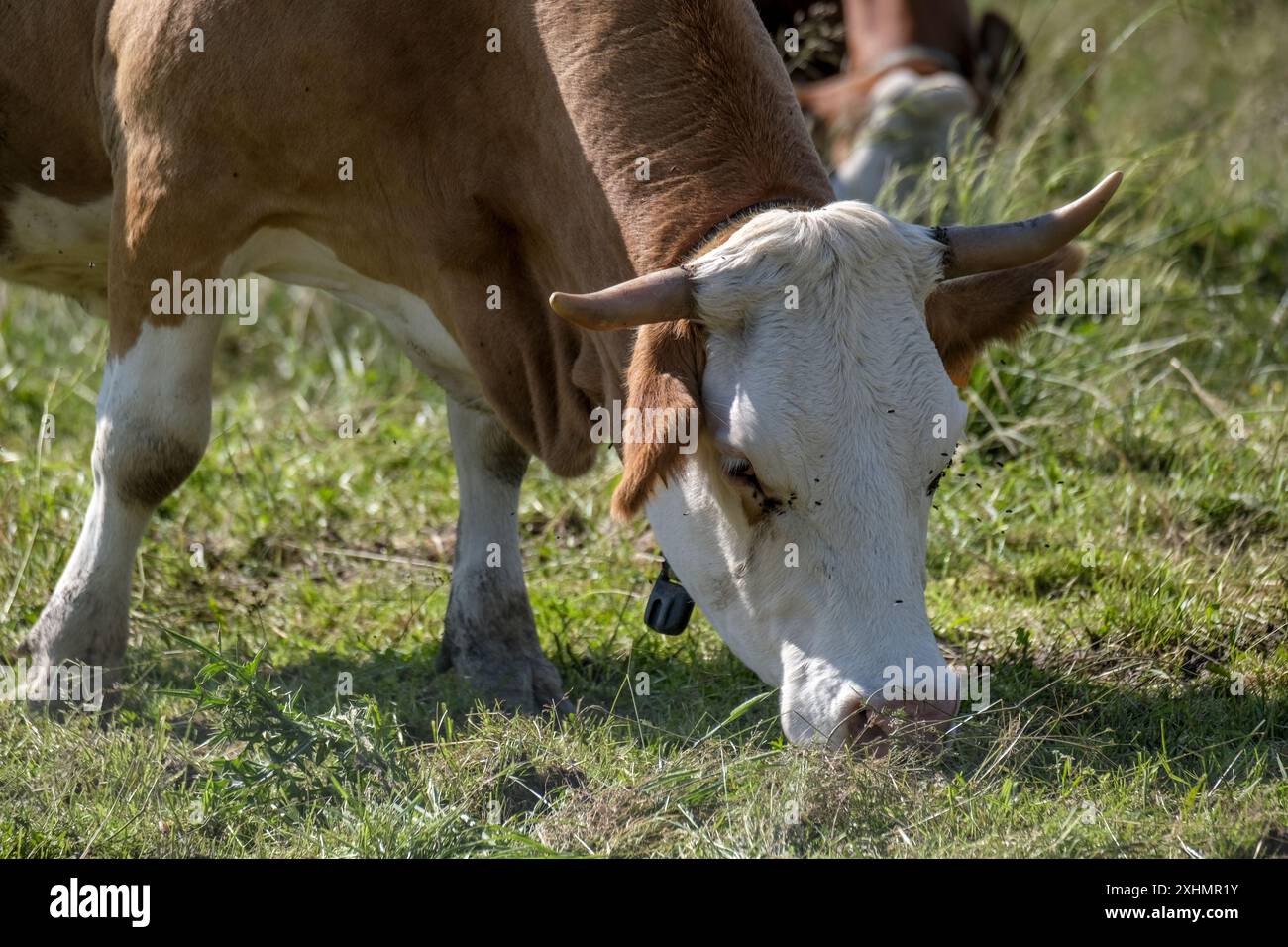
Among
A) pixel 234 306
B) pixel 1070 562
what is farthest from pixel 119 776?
pixel 1070 562

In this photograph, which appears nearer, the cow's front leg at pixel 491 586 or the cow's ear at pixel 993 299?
the cow's ear at pixel 993 299

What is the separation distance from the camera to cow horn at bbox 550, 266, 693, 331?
10.3 feet

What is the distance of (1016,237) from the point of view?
3521 millimetres

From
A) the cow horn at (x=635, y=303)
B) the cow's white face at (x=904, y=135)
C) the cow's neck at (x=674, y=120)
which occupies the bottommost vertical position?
the cow horn at (x=635, y=303)

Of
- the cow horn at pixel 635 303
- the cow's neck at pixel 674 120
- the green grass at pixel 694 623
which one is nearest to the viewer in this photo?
the cow horn at pixel 635 303

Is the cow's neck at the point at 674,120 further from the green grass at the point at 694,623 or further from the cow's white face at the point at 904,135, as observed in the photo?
the cow's white face at the point at 904,135

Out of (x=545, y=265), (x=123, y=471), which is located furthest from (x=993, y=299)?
(x=123, y=471)

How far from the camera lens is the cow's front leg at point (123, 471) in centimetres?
426

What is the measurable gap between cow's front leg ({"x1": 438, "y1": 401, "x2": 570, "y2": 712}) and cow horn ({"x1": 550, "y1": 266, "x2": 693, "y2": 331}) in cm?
128

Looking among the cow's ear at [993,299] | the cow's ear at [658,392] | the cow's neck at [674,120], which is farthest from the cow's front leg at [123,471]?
the cow's ear at [993,299]

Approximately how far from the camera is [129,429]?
4.30m

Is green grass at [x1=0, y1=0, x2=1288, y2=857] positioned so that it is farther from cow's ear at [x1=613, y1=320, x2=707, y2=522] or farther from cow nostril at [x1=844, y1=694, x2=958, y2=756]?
cow's ear at [x1=613, y1=320, x2=707, y2=522]

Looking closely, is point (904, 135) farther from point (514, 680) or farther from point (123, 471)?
point (123, 471)

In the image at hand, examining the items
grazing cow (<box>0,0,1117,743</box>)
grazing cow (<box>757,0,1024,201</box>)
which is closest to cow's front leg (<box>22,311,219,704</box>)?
grazing cow (<box>0,0,1117,743</box>)
